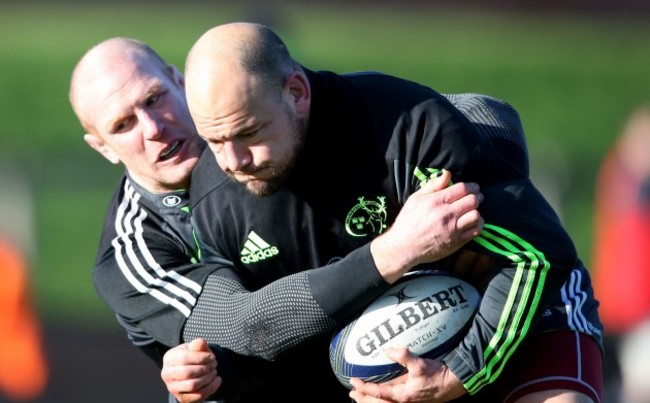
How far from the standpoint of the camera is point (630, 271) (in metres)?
11.9

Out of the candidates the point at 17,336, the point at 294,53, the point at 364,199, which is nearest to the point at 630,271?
the point at 294,53

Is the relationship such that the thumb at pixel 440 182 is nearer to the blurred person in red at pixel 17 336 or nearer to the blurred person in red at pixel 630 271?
the blurred person in red at pixel 630 271

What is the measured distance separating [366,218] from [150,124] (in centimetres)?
128

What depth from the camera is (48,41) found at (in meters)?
19.3

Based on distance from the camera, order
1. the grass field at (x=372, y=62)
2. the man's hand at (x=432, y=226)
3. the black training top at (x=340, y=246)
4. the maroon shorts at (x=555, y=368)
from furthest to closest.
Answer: the grass field at (x=372, y=62)
the maroon shorts at (x=555, y=368)
the black training top at (x=340, y=246)
the man's hand at (x=432, y=226)

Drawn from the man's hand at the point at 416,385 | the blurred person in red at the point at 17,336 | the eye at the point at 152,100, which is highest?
the eye at the point at 152,100

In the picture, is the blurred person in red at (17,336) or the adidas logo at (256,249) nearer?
the adidas logo at (256,249)

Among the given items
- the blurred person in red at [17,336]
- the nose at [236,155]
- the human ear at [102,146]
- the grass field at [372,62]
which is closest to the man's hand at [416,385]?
the nose at [236,155]

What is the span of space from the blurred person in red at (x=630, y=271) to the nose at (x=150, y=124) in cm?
663

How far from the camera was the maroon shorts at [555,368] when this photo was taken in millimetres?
5098

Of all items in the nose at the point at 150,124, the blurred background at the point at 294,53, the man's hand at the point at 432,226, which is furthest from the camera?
the blurred background at the point at 294,53

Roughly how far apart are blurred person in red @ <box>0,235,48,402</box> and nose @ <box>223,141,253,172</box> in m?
8.65

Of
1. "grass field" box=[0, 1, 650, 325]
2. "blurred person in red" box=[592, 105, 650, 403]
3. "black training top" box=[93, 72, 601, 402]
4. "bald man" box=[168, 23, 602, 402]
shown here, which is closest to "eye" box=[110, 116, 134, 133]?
"black training top" box=[93, 72, 601, 402]

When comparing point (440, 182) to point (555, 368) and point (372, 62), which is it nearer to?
point (555, 368)
